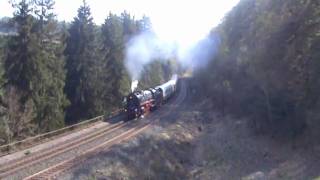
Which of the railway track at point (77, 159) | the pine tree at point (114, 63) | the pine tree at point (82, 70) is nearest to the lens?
the railway track at point (77, 159)

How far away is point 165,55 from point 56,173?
7987 centimetres

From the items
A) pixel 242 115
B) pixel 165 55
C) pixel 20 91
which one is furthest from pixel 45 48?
pixel 165 55

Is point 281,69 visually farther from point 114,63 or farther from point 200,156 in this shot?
point 114,63

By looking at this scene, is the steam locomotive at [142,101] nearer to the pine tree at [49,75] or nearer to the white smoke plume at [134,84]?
the pine tree at [49,75]

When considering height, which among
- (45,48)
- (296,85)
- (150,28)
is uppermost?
(150,28)

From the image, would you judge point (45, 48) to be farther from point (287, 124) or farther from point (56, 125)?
point (287, 124)

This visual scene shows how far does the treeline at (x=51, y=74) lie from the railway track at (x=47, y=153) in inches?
227

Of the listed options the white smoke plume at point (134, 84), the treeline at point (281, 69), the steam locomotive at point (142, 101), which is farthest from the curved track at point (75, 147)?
the white smoke plume at point (134, 84)

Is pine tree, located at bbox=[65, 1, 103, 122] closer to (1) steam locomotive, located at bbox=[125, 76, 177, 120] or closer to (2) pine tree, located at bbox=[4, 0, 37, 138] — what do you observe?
(1) steam locomotive, located at bbox=[125, 76, 177, 120]

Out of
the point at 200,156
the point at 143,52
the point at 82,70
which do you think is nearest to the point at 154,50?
the point at 143,52

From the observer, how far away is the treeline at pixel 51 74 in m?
42.2

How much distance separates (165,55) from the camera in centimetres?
10612

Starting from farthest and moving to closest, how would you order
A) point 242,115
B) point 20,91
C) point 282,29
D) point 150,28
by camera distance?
point 150,28 < point 242,115 < point 20,91 < point 282,29

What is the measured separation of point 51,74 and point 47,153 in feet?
49.6
